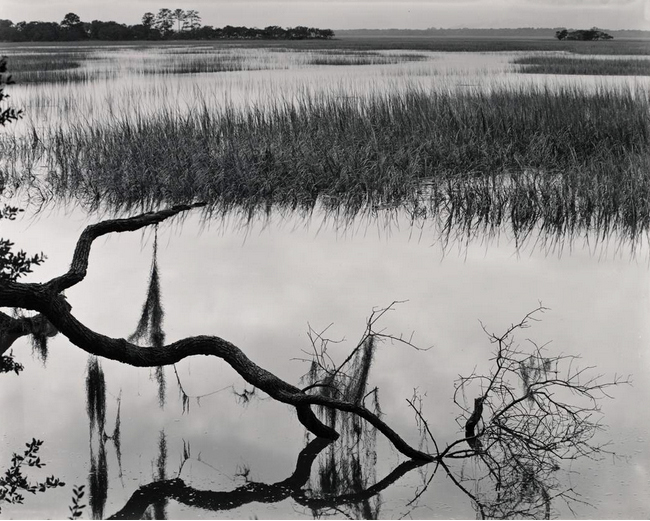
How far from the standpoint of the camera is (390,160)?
873 centimetres

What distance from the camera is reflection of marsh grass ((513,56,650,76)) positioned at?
17.3 m

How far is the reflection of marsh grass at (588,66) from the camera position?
17.3m

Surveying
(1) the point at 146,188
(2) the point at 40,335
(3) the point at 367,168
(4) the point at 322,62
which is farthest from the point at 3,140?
(4) the point at 322,62

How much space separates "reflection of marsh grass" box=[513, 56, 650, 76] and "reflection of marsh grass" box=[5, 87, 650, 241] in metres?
6.82

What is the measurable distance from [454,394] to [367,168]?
183 inches

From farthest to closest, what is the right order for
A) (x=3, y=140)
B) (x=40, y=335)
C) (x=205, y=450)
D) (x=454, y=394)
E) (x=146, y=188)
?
(x=3, y=140) < (x=146, y=188) < (x=40, y=335) < (x=454, y=394) < (x=205, y=450)

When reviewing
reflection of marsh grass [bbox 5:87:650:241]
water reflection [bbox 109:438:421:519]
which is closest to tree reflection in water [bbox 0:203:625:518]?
water reflection [bbox 109:438:421:519]

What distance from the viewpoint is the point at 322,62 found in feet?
78.5

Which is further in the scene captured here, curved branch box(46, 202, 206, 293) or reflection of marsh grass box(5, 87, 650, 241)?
reflection of marsh grass box(5, 87, 650, 241)

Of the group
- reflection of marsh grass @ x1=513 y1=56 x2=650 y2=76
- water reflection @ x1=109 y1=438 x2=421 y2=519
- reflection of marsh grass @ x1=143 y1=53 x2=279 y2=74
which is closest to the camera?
water reflection @ x1=109 y1=438 x2=421 y2=519

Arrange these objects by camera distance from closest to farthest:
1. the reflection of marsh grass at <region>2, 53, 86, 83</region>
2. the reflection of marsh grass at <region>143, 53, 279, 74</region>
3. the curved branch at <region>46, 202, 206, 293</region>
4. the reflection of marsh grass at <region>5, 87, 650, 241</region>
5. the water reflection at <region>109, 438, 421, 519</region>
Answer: the water reflection at <region>109, 438, 421, 519</region>
the curved branch at <region>46, 202, 206, 293</region>
the reflection of marsh grass at <region>5, 87, 650, 241</region>
the reflection of marsh grass at <region>2, 53, 86, 83</region>
the reflection of marsh grass at <region>143, 53, 279, 74</region>

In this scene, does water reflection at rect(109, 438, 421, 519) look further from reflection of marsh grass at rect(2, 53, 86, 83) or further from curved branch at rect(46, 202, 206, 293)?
reflection of marsh grass at rect(2, 53, 86, 83)

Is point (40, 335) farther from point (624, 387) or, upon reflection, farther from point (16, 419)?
point (624, 387)

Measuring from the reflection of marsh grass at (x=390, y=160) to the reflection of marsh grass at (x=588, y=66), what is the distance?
6820 mm
